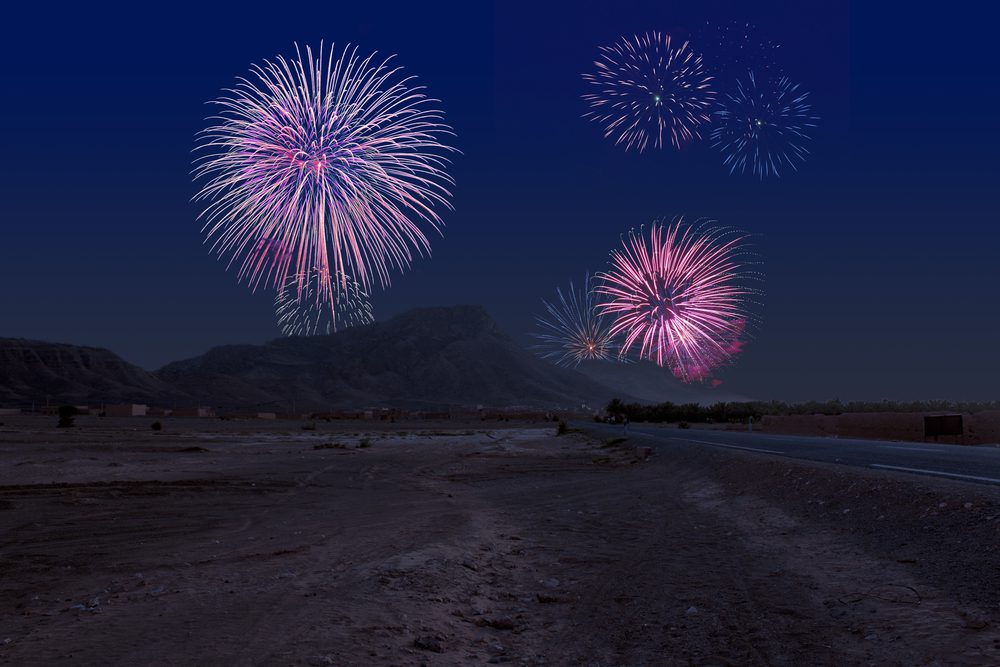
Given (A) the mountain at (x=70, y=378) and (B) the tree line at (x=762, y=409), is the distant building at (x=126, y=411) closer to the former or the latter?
(A) the mountain at (x=70, y=378)

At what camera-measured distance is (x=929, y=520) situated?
1036cm

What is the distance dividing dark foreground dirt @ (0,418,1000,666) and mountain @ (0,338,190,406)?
17349 cm

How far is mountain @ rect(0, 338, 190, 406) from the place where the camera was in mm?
165625

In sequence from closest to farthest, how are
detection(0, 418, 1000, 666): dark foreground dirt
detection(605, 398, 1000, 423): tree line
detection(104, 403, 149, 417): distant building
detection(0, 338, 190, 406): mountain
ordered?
1. detection(0, 418, 1000, 666): dark foreground dirt
2. detection(605, 398, 1000, 423): tree line
3. detection(104, 403, 149, 417): distant building
4. detection(0, 338, 190, 406): mountain

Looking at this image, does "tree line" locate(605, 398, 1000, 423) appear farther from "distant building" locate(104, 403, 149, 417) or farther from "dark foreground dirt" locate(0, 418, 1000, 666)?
"distant building" locate(104, 403, 149, 417)

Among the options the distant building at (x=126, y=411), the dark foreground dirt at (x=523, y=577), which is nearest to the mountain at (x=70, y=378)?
the distant building at (x=126, y=411)

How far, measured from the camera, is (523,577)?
10.5 meters

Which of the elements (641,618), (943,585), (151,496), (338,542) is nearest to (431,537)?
(338,542)

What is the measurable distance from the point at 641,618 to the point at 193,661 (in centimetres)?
488

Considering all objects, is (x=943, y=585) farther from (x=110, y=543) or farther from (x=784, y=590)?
(x=110, y=543)

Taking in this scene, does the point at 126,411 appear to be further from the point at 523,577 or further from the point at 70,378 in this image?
the point at 523,577

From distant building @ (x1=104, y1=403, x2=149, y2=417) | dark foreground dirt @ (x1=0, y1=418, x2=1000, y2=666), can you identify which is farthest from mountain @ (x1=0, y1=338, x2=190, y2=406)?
dark foreground dirt @ (x1=0, y1=418, x2=1000, y2=666)

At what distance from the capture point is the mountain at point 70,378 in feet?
543

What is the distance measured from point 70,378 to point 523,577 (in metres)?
200
